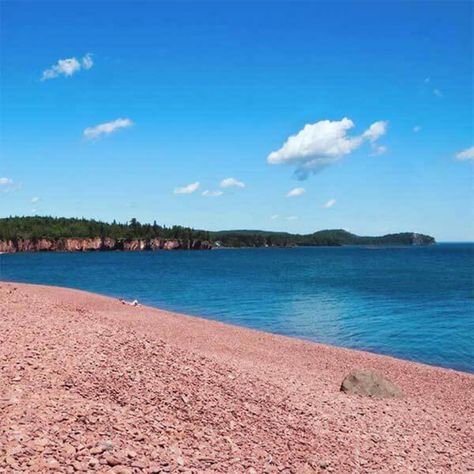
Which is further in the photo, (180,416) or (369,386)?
(369,386)

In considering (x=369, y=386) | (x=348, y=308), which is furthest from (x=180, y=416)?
(x=348, y=308)

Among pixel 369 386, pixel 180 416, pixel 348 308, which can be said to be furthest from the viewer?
pixel 348 308

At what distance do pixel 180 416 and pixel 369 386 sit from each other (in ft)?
25.6

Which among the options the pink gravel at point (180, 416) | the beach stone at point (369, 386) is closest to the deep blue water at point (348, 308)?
the beach stone at point (369, 386)

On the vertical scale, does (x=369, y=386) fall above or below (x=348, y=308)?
above

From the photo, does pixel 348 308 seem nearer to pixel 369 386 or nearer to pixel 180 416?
pixel 369 386

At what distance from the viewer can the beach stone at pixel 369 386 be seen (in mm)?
15852

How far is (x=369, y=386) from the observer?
629 inches

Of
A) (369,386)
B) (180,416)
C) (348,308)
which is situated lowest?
(348,308)

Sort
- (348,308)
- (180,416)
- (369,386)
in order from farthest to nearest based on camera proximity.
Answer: (348,308)
(369,386)
(180,416)

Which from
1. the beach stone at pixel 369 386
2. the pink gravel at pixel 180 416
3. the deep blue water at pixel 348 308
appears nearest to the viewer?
the pink gravel at pixel 180 416

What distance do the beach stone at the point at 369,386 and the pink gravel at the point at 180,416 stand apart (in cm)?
50

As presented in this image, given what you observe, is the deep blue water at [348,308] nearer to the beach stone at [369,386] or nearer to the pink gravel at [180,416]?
the beach stone at [369,386]

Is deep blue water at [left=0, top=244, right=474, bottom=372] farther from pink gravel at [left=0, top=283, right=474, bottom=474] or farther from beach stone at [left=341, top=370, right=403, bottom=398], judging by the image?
pink gravel at [left=0, top=283, right=474, bottom=474]
